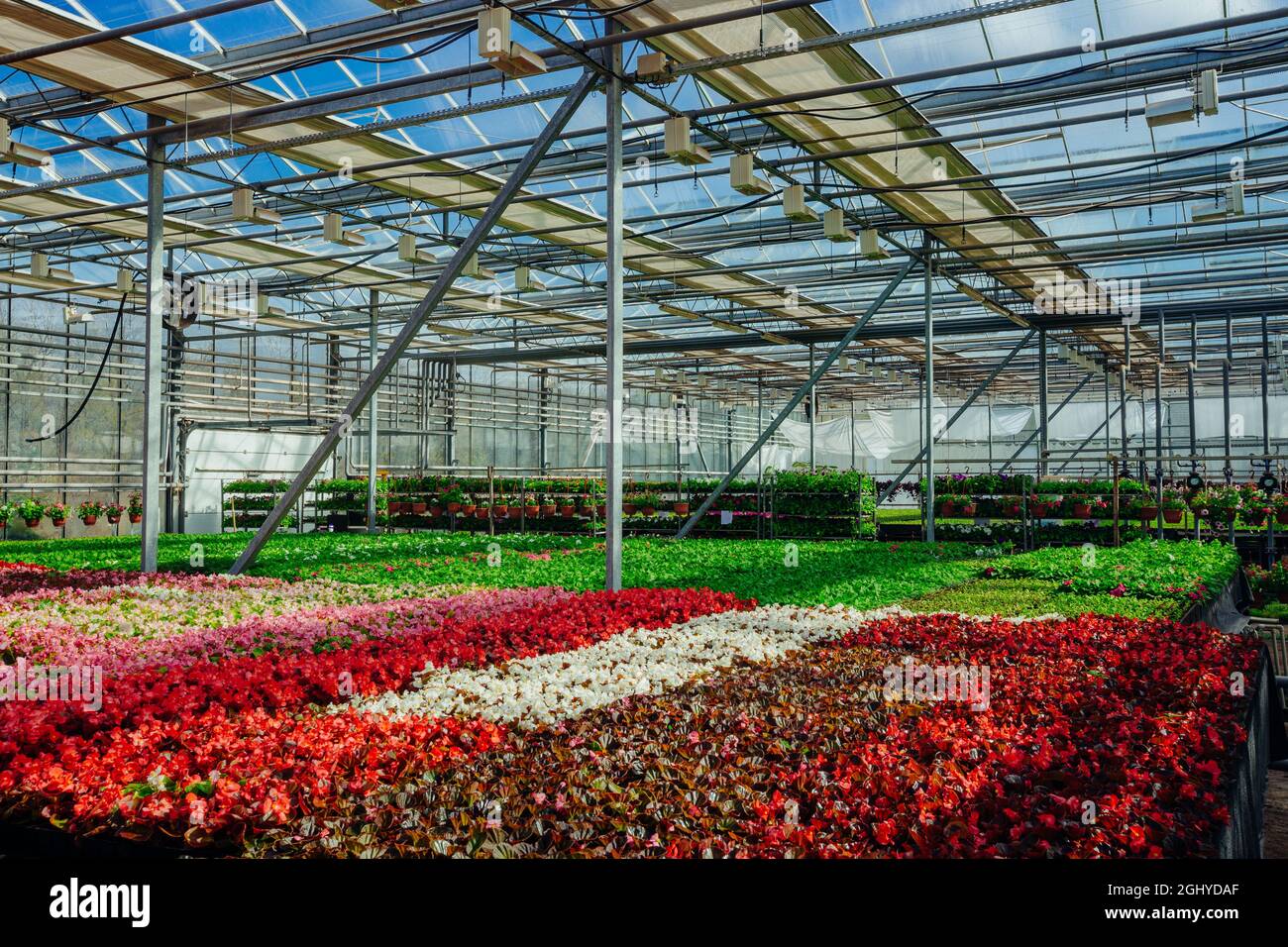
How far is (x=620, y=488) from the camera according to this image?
9602 millimetres

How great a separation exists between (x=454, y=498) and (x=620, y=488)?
14.2 metres

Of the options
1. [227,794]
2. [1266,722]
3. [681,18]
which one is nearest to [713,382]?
[681,18]

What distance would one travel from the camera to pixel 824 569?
12.6 metres

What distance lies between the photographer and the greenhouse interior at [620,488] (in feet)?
12.8

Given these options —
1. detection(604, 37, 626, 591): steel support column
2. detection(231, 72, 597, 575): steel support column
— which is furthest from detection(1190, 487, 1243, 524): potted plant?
detection(231, 72, 597, 575): steel support column

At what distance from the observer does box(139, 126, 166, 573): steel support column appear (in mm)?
12078

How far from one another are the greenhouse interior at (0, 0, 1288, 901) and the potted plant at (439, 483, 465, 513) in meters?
0.21

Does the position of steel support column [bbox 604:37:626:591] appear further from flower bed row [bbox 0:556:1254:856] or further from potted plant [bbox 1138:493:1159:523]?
potted plant [bbox 1138:493:1159:523]

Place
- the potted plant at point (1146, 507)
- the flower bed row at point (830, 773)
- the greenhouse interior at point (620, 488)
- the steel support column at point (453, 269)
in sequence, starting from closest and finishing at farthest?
the flower bed row at point (830, 773) → the greenhouse interior at point (620, 488) → the steel support column at point (453, 269) → the potted plant at point (1146, 507)

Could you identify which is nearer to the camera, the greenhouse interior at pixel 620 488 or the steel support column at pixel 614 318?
the greenhouse interior at pixel 620 488

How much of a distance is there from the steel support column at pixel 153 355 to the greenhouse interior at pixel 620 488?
63 millimetres

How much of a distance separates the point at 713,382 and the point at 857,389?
7.80m

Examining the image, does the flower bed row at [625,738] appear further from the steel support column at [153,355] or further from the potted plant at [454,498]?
the potted plant at [454,498]

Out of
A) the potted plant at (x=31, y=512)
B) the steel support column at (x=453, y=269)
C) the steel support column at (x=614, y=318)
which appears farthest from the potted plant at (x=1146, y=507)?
the potted plant at (x=31, y=512)
